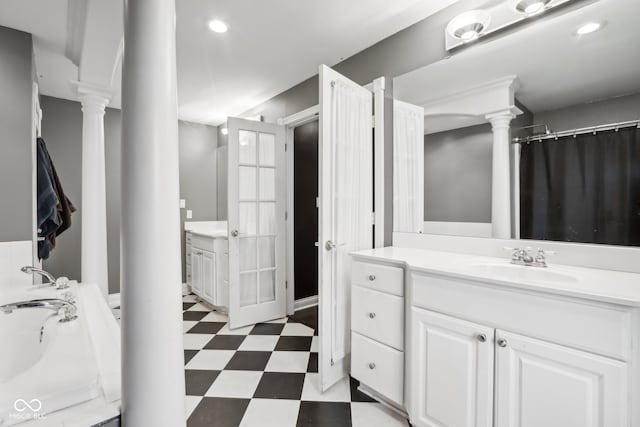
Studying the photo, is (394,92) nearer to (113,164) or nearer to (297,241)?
(297,241)

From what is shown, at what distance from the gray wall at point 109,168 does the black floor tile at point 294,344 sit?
2189mm

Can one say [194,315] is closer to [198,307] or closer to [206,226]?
[198,307]

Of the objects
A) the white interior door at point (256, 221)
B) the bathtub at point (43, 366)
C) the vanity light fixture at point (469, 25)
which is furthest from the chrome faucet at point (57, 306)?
the vanity light fixture at point (469, 25)

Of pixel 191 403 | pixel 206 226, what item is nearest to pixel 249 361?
pixel 191 403

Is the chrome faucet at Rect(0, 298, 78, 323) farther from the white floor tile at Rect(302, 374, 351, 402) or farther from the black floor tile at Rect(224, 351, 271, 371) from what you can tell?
the white floor tile at Rect(302, 374, 351, 402)

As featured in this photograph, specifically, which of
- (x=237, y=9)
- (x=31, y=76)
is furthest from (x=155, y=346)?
(x=31, y=76)

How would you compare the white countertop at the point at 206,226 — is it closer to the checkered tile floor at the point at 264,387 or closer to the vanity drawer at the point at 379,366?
the checkered tile floor at the point at 264,387

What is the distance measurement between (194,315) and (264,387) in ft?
5.36

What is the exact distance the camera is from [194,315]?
311cm

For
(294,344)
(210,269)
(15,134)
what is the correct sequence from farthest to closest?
(210,269) → (294,344) → (15,134)

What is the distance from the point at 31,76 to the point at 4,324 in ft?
5.69

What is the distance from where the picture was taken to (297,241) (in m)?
3.38

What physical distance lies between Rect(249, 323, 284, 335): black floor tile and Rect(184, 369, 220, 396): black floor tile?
0.69 metres

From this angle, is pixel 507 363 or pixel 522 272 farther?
pixel 522 272
